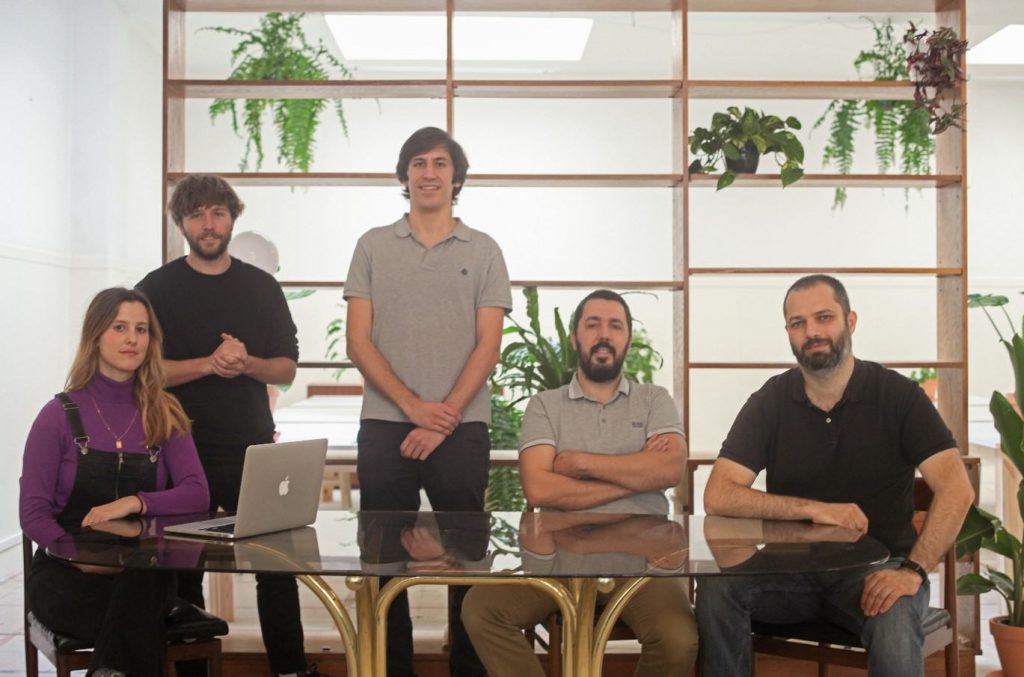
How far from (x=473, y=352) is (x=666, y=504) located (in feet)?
2.35

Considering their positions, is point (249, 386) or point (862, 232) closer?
point (249, 386)

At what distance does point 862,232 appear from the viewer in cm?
802

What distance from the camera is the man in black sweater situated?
3.20m

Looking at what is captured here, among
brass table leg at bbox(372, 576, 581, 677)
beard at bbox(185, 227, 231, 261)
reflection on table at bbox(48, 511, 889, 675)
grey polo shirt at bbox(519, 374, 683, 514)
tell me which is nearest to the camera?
reflection on table at bbox(48, 511, 889, 675)

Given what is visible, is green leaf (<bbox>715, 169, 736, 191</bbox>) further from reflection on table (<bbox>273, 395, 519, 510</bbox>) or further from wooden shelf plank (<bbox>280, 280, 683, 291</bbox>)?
reflection on table (<bbox>273, 395, 519, 510</bbox>)

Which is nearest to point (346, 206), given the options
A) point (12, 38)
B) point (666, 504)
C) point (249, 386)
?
point (12, 38)

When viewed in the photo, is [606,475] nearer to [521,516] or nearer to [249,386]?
[521,516]

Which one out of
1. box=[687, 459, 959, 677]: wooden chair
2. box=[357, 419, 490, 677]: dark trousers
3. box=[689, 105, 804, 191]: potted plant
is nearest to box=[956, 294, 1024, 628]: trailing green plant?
box=[687, 459, 959, 677]: wooden chair

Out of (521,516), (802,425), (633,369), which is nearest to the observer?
(521,516)

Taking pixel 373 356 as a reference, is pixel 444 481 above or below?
below

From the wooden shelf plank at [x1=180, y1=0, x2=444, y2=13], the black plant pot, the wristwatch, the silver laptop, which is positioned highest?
the wooden shelf plank at [x1=180, y1=0, x2=444, y2=13]

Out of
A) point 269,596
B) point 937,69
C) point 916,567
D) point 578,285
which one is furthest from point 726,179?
point 269,596

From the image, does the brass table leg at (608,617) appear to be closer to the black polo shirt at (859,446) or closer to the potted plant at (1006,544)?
the black polo shirt at (859,446)

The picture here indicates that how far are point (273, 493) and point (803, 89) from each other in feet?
8.94
